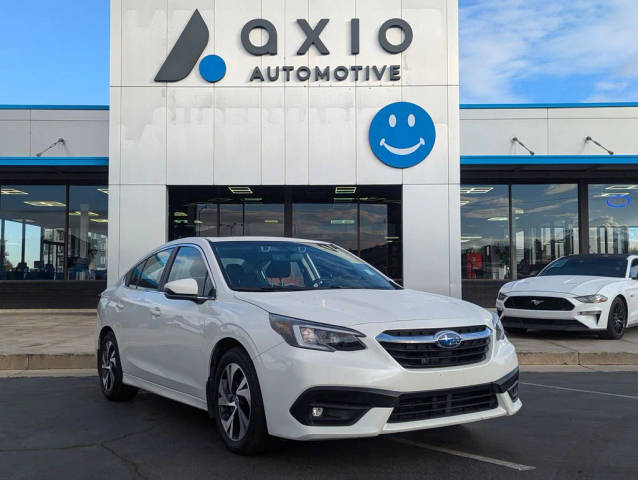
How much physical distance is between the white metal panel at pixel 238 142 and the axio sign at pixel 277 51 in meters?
0.70

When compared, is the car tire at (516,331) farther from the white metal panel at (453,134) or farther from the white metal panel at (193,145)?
the white metal panel at (193,145)

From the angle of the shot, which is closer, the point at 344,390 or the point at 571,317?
the point at 344,390

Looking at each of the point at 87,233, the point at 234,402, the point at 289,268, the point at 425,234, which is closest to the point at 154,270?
the point at 289,268

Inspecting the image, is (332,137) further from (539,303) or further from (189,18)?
(539,303)

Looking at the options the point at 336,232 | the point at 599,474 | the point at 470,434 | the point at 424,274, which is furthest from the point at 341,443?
the point at 336,232

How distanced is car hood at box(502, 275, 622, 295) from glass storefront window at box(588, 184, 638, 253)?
25.9 feet

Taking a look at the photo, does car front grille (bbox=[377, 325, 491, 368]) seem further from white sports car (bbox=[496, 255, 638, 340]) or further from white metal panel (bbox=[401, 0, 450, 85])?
white metal panel (bbox=[401, 0, 450, 85])

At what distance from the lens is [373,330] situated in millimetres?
4191

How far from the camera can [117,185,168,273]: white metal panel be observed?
15.2m

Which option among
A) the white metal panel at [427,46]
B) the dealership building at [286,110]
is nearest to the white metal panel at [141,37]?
the dealership building at [286,110]

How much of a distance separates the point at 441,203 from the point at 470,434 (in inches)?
412

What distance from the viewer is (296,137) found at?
1523 cm

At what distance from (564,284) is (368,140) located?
600 cm

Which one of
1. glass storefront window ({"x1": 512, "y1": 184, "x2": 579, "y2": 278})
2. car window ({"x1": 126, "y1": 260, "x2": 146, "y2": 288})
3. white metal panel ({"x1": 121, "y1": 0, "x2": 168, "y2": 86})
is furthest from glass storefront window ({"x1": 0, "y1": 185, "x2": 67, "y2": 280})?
glass storefront window ({"x1": 512, "y1": 184, "x2": 579, "y2": 278})
